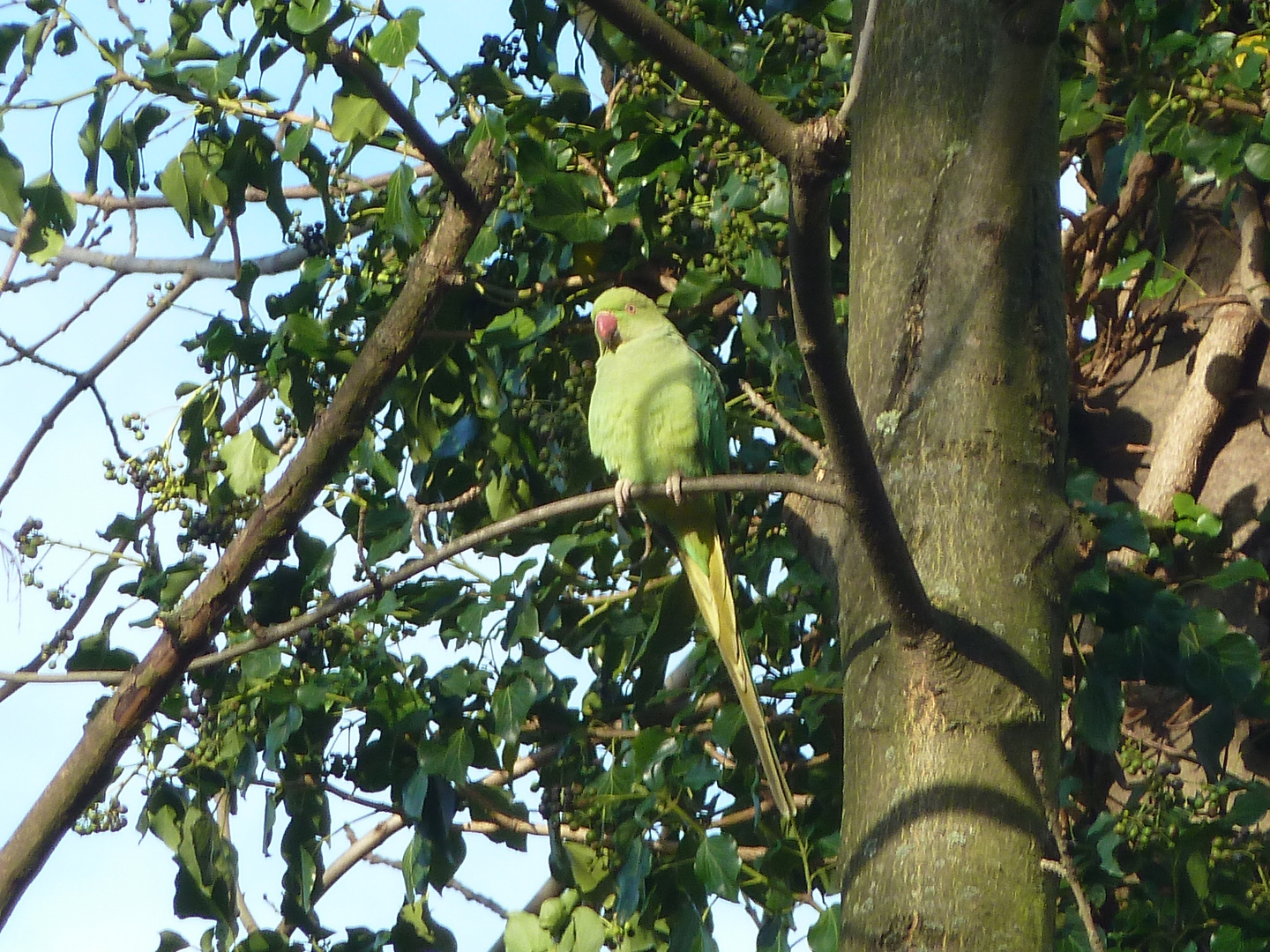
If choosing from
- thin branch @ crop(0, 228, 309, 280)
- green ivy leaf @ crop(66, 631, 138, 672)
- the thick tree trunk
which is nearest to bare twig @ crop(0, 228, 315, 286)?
thin branch @ crop(0, 228, 309, 280)

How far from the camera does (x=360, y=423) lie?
2406 mm

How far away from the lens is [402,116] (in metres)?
2.26

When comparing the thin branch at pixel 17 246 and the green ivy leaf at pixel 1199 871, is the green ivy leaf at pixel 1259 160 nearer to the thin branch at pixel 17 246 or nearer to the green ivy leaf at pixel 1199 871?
the green ivy leaf at pixel 1199 871

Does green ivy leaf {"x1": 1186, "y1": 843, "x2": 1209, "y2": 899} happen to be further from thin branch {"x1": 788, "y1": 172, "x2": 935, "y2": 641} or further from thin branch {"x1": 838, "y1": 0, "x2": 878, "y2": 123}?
thin branch {"x1": 838, "y1": 0, "x2": 878, "y2": 123}

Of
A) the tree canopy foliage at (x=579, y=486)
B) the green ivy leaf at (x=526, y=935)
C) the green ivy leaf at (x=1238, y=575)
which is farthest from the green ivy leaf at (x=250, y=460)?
the green ivy leaf at (x=1238, y=575)

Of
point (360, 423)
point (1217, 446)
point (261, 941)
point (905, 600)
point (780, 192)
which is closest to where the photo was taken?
point (905, 600)

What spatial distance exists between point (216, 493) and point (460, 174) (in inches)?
38.8

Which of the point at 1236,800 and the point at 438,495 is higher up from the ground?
the point at 438,495

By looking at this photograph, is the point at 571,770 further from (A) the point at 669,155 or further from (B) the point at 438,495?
(A) the point at 669,155

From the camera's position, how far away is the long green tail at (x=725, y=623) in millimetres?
2496

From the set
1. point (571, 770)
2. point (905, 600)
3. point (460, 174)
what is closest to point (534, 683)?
point (571, 770)

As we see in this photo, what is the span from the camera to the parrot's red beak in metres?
3.09

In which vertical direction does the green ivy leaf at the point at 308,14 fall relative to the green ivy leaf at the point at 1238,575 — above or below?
above

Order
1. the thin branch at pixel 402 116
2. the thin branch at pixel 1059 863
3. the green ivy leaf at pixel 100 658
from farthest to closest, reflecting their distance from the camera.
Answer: the green ivy leaf at pixel 100 658
the thin branch at pixel 402 116
the thin branch at pixel 1059 863
